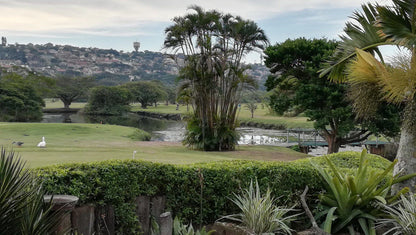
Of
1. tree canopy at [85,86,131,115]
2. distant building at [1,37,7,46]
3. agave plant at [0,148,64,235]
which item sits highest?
distant building at [1,37,7,46]

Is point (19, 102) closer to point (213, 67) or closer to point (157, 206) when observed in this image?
point (213, 67)

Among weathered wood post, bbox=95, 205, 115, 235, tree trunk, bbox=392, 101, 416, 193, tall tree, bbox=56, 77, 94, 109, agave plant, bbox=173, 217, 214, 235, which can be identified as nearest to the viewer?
weathered wood post, bbox=95, 205, 115, 235

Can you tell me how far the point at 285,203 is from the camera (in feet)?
21.9

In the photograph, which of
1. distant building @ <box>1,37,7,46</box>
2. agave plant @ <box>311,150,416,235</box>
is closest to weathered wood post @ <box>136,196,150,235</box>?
agave plant @ <box>311,150,416,235</box>

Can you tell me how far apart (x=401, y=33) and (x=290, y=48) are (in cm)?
1523

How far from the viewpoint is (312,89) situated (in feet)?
68.7

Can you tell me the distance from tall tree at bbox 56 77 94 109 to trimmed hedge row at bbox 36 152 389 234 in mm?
71196

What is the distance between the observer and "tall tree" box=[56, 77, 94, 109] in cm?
7462

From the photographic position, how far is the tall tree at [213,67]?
2077 cm

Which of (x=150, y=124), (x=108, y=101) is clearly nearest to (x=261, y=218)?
(x=150, y=124)

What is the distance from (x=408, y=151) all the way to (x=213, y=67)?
14.6 meters

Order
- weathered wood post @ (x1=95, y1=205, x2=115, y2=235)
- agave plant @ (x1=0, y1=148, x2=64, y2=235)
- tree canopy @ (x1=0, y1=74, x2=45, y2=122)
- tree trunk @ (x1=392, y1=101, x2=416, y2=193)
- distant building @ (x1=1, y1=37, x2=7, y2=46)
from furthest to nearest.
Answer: distant building @ (x1=1, y1=37, x2=7, y2=46)
tree canopy @ (x1=0, y1=74, x2=45, y2=122)
tree trunk @ (x1=392, y1=101, x2=416, y2=193)
weathered wood post @ (x1=95, y1=205, x2=115, y2=235)
agave plant @ (x1=0, y1=148, x2=64, y2=235)

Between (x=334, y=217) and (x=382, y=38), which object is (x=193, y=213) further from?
(x=382, y=38)

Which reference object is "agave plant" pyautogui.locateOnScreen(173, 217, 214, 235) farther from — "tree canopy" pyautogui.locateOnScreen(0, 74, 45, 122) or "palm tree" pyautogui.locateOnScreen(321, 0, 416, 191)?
"tree canopy" pyautogui.locateOnScreen(0, 74, 45, 122)
